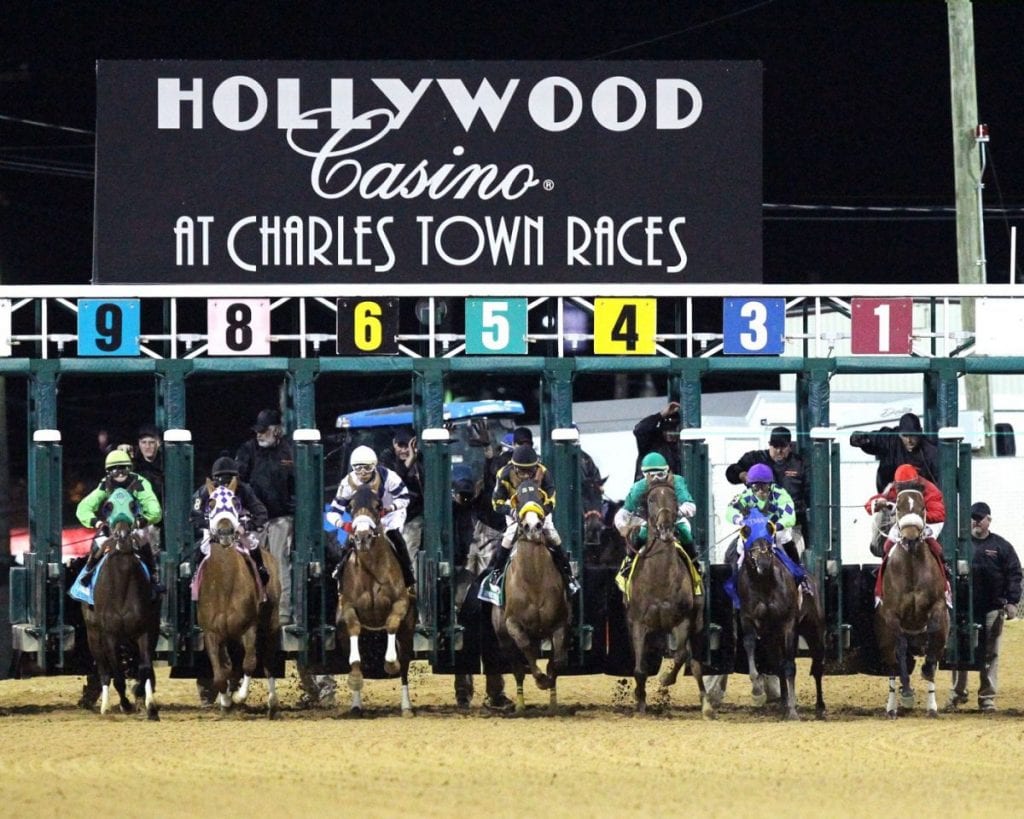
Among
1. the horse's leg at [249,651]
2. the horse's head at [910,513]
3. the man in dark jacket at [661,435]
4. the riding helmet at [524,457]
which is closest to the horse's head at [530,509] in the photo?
the riding helmet at [524,457]

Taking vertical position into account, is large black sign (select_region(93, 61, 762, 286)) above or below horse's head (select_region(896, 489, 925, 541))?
above

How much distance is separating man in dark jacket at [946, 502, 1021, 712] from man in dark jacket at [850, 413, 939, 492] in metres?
0.44

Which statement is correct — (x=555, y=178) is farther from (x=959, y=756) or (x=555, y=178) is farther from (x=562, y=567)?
(x=959, y=756)

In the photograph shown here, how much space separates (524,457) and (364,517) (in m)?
0.99

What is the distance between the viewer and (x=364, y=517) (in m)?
13.4

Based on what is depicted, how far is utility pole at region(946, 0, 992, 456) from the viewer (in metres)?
19.5

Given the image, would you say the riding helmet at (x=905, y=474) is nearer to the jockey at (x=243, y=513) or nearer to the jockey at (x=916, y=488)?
the jockey at (x=916, y=488)

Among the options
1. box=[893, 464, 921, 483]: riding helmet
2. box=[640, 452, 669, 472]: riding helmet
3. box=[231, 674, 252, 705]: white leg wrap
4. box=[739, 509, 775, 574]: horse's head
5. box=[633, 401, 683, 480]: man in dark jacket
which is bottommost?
box=[231, 674, 252, 705]: white leg wrap

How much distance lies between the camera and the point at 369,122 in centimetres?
1462

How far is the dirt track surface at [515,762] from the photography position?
9430mm

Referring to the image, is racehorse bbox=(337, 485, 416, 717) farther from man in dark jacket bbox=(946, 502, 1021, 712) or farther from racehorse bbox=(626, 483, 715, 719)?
man in dark jacket bbox=(946, 502, 1021, 712)

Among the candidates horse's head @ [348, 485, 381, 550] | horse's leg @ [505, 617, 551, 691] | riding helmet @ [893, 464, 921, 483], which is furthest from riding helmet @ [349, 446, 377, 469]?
riding helmet @ [893, 464, 921, 483]

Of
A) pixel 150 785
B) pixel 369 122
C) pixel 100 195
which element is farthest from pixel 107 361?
pixel 150 785

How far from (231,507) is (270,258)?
1969mm
